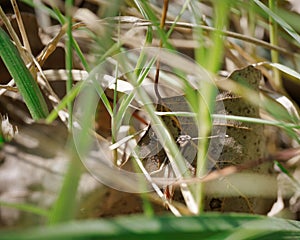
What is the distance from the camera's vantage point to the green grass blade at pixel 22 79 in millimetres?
835

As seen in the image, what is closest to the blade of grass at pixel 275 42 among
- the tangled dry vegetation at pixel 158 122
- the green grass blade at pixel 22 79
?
the tangled dry vegetation at pixel 158 122

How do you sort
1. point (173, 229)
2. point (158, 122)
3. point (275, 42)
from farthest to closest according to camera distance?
1. point (275, 42)
2. point (158, 122)
3. point (173, 229)

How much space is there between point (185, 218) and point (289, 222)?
8.4 inches

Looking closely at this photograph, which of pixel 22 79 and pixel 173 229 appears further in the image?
pixel 22 79

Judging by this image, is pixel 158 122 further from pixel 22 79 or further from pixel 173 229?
pixel 173 229

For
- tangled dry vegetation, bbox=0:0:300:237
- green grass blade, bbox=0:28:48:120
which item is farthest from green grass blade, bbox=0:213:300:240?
green grass blade, bbox=0:28:48:120

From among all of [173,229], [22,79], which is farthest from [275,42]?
[173,229]

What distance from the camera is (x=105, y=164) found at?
698mm

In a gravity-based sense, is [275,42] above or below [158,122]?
above

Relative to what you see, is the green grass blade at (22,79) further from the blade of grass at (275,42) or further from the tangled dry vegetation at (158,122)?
the blade of grass at (275,42)

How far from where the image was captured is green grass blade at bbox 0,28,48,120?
83 centimetres

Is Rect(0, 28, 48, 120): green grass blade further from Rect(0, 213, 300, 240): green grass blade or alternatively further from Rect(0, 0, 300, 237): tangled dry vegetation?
Rect(0, 213, 300, 240): green grass blade

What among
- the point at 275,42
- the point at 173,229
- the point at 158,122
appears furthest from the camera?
the point at 275,42

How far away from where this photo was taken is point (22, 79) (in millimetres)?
843
